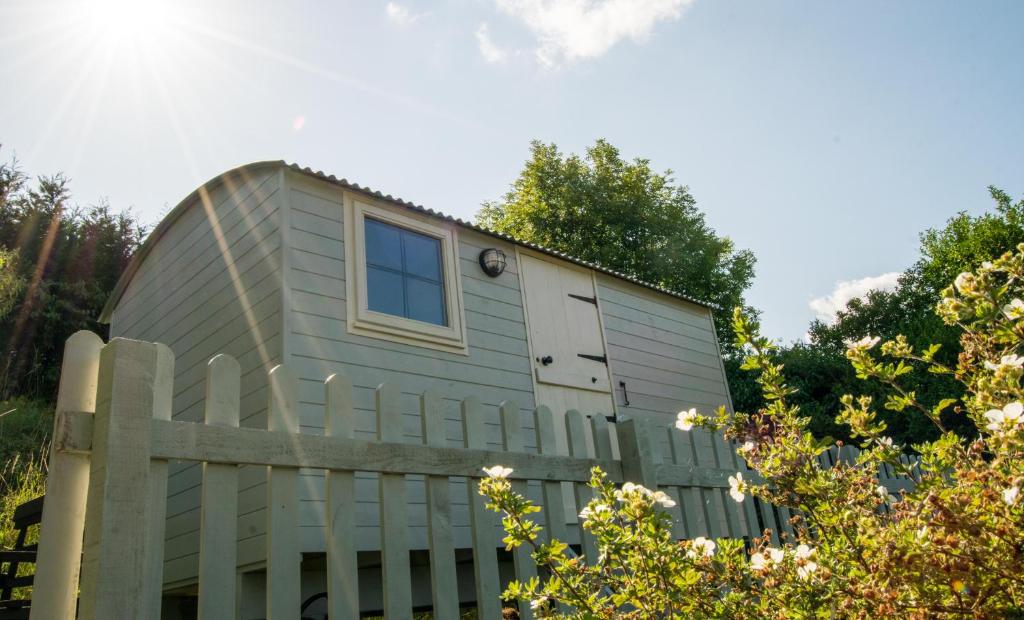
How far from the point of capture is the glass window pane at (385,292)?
17.8 ft

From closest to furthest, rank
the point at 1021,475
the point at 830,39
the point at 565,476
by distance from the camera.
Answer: the point at 1021,475 < the point at 565,476 < the point at 830,39

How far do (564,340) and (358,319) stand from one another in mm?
2316

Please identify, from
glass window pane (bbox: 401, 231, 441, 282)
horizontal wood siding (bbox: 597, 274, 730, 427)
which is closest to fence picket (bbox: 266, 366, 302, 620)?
glass window pane (bbox: 401, 231, 441, 282)

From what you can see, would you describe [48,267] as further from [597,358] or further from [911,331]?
[911,331]

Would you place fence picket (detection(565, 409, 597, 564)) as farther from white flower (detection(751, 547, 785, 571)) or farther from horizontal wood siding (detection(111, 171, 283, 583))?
horizontal wood siding (detection(111, 171, 283, 583))

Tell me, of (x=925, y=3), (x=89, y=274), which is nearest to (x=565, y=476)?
(x=925, y=3)

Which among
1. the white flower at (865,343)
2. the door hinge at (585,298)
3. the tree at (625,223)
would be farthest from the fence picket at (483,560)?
the tree at (625,223)

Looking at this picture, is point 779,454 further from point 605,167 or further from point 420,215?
point 605,167

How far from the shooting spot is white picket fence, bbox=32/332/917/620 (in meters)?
1.72

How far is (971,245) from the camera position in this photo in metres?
19.0

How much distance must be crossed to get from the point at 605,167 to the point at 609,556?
18525 millimetres

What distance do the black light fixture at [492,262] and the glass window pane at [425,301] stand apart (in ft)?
1.88

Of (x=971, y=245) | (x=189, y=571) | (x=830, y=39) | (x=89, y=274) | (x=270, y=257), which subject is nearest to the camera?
(x=189, y=571)

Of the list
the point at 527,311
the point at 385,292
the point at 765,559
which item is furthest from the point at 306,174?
the point at 765,559
